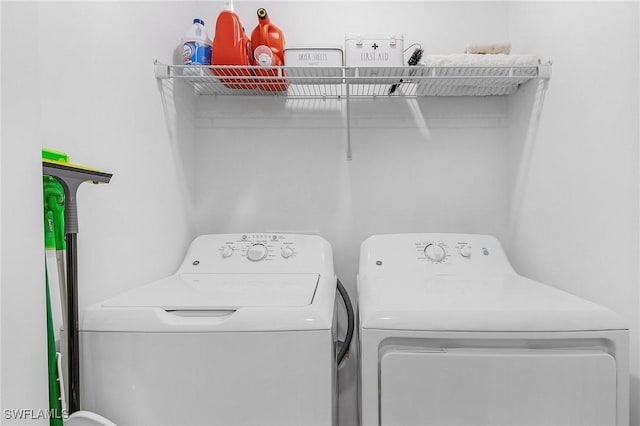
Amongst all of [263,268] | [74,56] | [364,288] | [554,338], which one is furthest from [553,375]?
[74,56]

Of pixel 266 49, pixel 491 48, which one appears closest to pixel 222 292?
pixel 266 49

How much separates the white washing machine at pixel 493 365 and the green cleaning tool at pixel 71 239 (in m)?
0.68

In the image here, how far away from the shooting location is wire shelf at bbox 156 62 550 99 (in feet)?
5.19

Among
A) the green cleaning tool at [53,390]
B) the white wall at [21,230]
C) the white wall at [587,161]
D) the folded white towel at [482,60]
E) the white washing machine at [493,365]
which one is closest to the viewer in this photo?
the white wall at [21,230]

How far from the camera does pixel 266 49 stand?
5.26 feet

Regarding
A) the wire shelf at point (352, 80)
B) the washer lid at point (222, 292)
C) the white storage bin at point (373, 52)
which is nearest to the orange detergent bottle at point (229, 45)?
the wire shelf at point (352, 80)

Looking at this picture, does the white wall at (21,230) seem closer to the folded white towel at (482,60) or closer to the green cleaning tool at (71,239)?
the green cleaning tool at (71,239)

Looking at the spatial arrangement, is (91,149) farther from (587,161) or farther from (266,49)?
(587,161)

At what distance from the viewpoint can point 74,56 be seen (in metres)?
1.09

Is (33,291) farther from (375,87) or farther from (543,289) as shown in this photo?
(375,87)

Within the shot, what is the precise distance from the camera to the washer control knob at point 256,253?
1621 millimetres

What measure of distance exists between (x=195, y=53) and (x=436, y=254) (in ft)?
4.01

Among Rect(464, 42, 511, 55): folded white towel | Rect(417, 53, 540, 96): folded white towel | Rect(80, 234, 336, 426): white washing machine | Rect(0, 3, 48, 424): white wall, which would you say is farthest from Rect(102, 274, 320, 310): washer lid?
Rect(464, 42, 511, 55): folded white towel

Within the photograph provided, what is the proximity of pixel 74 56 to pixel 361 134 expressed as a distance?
3.95ft
